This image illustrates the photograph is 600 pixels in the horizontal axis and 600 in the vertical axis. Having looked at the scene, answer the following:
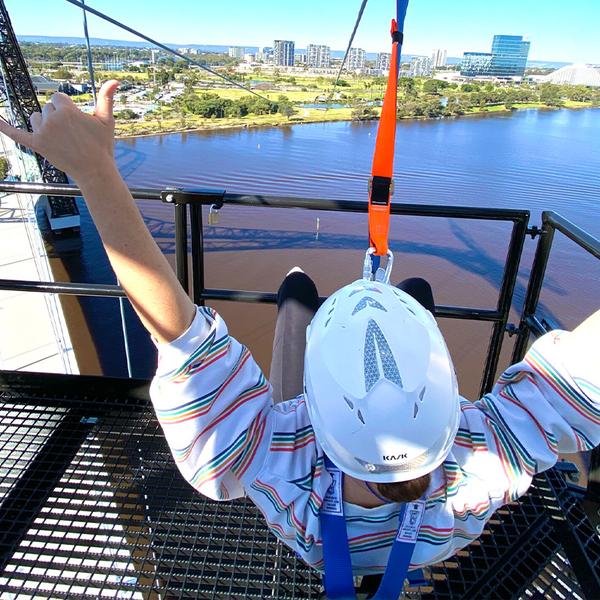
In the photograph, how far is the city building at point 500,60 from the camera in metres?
56.8

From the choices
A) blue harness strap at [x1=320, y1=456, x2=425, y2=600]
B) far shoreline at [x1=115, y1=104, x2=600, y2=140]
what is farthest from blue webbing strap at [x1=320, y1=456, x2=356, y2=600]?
far shoreline at [x1=115, y1=104, x2=600, y2=140]

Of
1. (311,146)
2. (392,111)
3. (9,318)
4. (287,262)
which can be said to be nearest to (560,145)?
(311,146)

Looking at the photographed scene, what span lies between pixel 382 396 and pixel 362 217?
29297mm

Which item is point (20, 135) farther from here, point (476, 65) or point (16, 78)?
point (476, 65)

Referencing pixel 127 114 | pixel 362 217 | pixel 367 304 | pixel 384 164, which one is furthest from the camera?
pixel 127 114

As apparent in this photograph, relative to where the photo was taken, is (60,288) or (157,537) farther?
(60,288)

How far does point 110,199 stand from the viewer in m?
0.71

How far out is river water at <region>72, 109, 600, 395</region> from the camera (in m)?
21.0

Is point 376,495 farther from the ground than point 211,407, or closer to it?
closer to it

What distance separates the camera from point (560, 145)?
1532 inches

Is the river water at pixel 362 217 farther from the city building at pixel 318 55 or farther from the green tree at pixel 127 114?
the city building at pixel 318 55

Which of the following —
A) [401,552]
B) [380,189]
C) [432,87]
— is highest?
[380,189]

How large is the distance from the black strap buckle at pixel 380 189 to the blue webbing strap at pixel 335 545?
2.67 feet

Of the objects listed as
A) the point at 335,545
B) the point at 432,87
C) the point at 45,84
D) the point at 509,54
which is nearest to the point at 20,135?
the point at 335,545
